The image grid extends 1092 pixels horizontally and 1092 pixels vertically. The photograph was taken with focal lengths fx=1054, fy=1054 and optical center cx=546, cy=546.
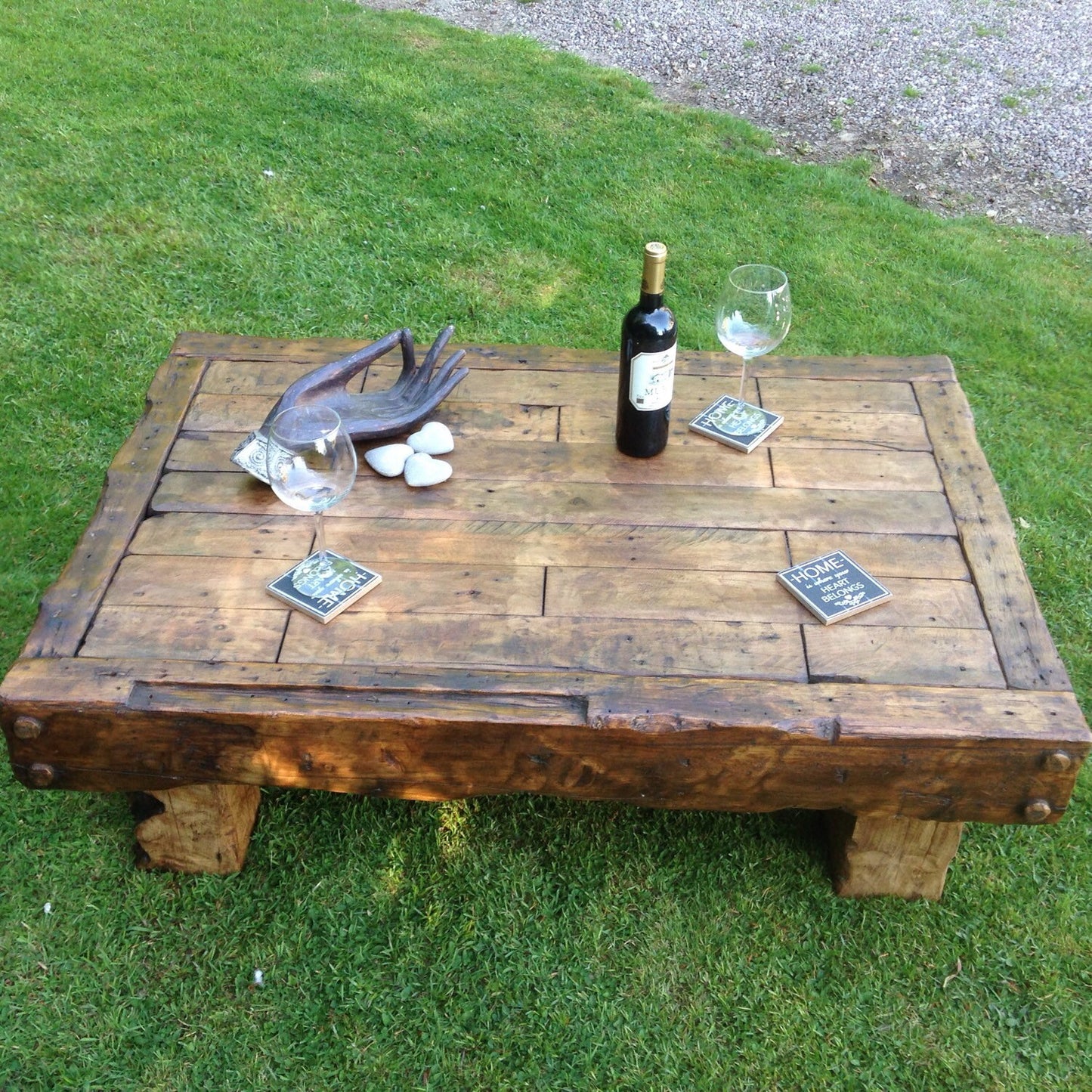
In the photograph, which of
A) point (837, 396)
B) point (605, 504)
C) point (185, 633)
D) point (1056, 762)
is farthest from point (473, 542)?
point (1056, 762)

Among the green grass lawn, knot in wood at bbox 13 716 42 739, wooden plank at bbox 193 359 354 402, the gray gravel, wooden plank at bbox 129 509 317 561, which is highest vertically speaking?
wooden plank at bbox 193 359 354 402

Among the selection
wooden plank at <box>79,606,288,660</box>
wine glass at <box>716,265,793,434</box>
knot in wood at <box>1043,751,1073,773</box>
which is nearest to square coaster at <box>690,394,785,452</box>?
wine glass at <box>716,265,793,434</box>

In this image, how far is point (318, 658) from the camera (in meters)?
2.09

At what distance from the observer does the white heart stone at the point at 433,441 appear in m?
2.55

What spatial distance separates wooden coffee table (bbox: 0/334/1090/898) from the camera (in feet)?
6.63

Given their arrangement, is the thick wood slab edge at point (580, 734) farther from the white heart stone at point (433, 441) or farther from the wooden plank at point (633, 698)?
the white heart stone at point (433, 441)

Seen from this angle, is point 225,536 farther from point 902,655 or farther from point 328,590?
point 902,655

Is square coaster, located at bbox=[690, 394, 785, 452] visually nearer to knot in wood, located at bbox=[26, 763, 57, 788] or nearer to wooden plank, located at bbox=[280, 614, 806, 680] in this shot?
wooden plank, located at bbox=[280, 614, 806, 680]

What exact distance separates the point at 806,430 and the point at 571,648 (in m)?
0.97

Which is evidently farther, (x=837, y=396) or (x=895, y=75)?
(x=895, y=75)

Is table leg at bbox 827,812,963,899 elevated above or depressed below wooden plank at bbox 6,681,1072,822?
below

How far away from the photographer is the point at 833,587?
221 cm

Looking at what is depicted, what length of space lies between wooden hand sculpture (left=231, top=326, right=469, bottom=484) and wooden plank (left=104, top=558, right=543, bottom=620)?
0.95 ft

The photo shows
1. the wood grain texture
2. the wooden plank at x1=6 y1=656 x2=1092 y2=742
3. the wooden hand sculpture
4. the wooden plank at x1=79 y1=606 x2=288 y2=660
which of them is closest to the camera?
the wooden plank at x1=6 y1=656 x2=1092 y2=742
